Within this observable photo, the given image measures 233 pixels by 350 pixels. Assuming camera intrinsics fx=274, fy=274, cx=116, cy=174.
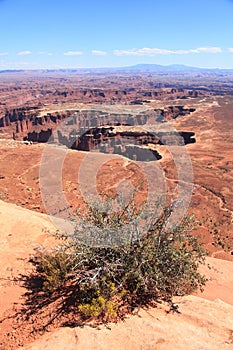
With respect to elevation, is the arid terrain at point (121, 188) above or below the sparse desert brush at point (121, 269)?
below

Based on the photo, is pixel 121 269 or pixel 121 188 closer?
pixel 121 269

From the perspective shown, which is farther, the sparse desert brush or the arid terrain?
the sparse desert brush

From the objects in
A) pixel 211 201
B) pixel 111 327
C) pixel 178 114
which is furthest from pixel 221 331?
pixel 178 114

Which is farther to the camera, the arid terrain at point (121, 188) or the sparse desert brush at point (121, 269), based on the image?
the sparse desert brush at point (121, 269)

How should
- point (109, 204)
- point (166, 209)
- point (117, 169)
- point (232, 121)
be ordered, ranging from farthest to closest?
1. point (232, 121)
2. point (117, 169)
3. point (109, 204)
4. point (166, 209)

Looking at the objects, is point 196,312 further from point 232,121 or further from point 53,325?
point 232,121

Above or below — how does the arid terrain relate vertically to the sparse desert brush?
below

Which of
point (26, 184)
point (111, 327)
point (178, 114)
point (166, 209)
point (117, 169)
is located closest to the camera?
point (111, 327)

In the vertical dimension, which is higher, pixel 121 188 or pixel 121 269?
pixel 121 269
